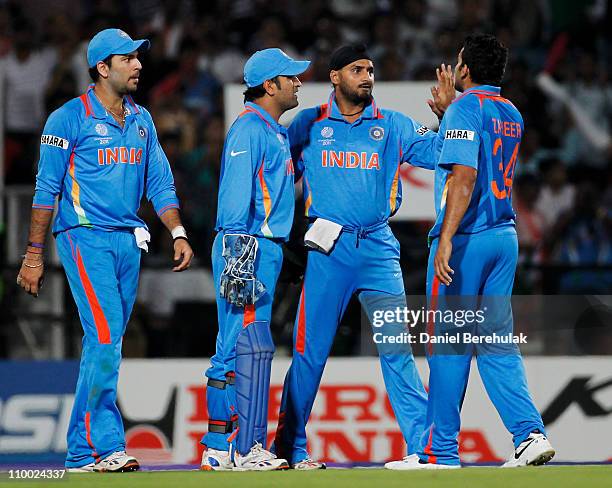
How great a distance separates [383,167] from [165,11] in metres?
7.35

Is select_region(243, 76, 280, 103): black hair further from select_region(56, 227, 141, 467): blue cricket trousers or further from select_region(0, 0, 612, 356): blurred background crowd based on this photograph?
select_region(0, 0, 612, 356): blurred background crowd

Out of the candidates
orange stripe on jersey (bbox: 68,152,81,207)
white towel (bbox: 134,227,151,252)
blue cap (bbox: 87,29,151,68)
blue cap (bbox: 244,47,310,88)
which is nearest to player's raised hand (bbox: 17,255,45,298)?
orange stripe on jersey (bbox: 68,152,81,207)

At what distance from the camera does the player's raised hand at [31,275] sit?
8.11 meters

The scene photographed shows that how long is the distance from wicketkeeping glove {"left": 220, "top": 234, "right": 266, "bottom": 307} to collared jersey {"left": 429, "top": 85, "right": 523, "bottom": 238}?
1113 mm

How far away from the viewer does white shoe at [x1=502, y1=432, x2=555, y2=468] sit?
7949 millimetres

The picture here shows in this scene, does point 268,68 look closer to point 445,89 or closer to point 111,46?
point 111,46

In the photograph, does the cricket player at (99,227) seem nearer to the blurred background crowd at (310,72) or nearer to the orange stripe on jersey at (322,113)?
the orange stripe on jersey at (322,113)

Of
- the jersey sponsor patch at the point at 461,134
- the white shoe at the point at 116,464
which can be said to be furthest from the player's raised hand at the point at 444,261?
the white shoe at the point at 116,464

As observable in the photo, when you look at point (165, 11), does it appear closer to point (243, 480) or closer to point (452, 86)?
point (452, 86)

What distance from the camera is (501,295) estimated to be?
27.0 ft

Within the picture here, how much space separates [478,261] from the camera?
812 cm

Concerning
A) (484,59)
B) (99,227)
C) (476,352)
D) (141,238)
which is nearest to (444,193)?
(484,59)

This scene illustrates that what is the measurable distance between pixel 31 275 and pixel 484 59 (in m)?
2.93

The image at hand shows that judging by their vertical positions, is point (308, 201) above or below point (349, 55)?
below
